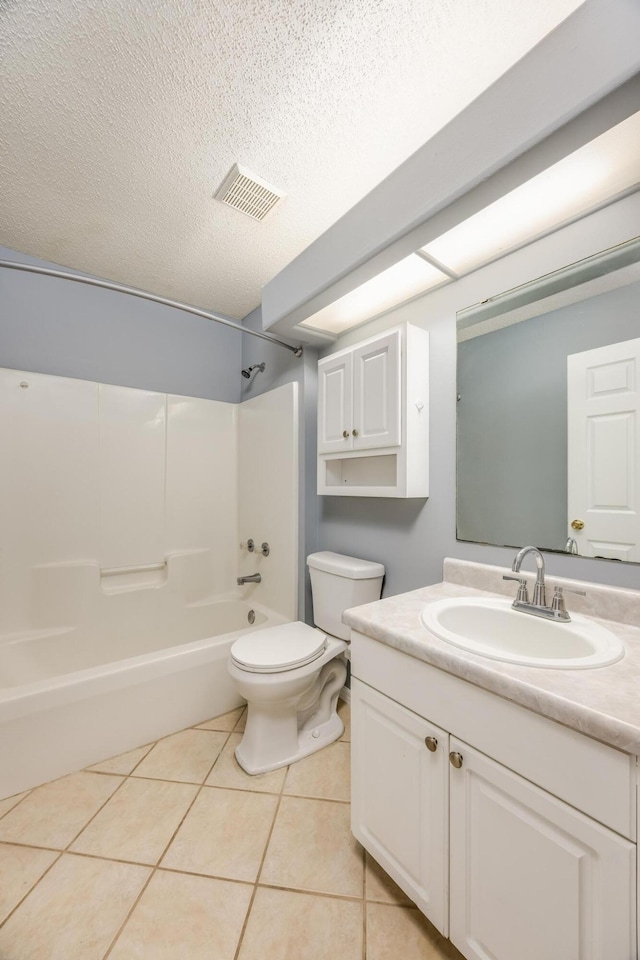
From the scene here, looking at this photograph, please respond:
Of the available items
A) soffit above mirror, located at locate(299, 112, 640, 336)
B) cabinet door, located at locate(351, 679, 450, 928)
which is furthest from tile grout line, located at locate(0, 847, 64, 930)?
soffit above mirror, located at locate(299, 112, 640, 336)

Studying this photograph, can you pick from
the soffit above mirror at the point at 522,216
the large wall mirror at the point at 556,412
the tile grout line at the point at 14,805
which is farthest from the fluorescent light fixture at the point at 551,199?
the tile grout line at the point at 14,805

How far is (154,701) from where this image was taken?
166 centimetres

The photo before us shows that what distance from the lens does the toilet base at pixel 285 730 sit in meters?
1.53

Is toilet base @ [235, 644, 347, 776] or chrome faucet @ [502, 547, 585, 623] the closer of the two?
chrome faucet @ [502, 547, 585, 623]

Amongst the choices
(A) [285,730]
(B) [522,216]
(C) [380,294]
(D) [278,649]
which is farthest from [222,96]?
(A) [285,730]

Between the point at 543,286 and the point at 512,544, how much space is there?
89 cm

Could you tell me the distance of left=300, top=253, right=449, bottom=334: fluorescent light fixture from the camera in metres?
1.44

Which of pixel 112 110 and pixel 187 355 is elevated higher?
pixel 112 110

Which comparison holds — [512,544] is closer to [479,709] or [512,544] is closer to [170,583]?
[479,709]

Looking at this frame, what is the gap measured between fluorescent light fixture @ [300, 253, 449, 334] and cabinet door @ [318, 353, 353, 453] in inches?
8.6

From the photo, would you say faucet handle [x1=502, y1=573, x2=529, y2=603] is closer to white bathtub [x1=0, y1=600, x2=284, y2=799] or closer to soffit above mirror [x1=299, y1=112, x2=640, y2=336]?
soffit above mirror [x1=299, y1=112, x2=640, y2=336]

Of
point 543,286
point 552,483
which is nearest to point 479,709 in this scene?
point 552,483

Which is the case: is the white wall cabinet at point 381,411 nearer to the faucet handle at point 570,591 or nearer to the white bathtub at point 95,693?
the faucet handle at point 570,591

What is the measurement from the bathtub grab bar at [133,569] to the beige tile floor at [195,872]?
0.94 meters
